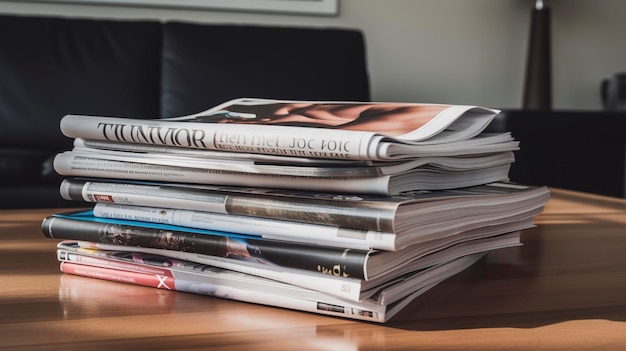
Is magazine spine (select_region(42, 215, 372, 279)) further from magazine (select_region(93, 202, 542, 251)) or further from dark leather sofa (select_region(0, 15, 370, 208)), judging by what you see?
dark leather sofa (select_region(0, 15, 370, 208))

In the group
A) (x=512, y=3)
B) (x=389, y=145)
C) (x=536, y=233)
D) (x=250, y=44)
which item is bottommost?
(x=536, y=233)

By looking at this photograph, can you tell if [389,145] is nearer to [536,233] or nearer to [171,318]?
[171,318]

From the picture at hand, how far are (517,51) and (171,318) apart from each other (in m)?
3.17

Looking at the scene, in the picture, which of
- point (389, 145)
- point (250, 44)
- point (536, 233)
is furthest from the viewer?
point (250, 44)

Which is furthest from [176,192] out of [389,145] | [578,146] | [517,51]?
[517,51]

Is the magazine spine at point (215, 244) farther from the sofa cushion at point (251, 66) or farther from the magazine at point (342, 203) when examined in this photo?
the sofa cushion at point (251, 66)

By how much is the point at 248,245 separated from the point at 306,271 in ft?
0.17

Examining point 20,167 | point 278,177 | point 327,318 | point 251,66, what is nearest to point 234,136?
point 278,177

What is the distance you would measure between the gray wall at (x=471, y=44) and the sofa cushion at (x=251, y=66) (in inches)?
17.3

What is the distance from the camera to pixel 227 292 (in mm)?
563

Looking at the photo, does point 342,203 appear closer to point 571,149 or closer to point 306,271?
point 306,271

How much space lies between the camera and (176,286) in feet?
1.92

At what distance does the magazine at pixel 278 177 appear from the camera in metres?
0.52

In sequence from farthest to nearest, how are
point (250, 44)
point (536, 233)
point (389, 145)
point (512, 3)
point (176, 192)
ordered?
point (512, 3)
point (250, 44)
point (536, 233)
point (176, 192)
point (389, 145)
